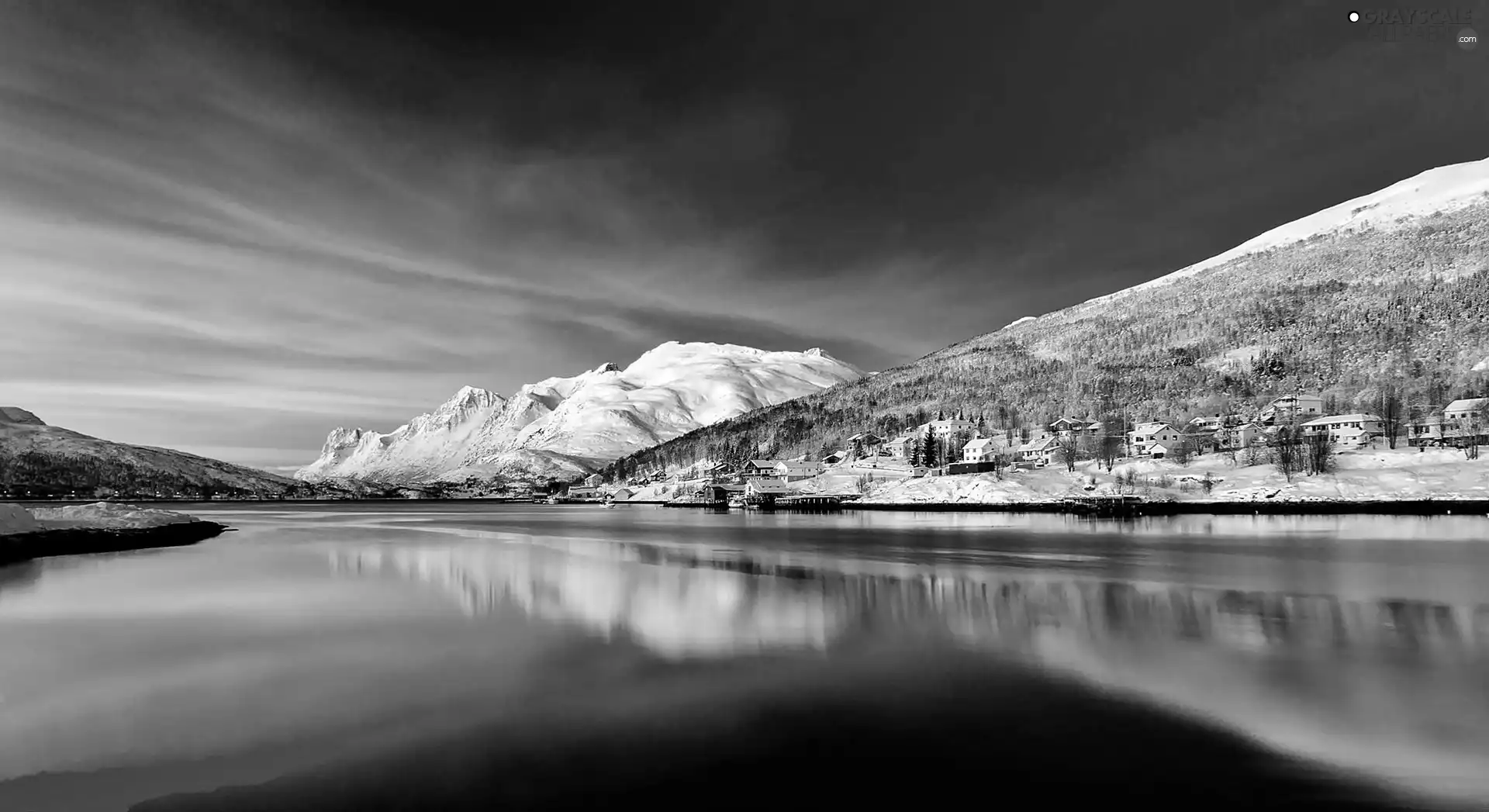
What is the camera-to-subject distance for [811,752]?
1073cm

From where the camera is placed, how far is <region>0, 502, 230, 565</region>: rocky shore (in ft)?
136

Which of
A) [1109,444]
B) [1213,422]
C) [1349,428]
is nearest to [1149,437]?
[1109,444]

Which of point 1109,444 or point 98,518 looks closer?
point 98,518

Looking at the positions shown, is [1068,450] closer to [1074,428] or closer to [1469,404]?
[1074,428]

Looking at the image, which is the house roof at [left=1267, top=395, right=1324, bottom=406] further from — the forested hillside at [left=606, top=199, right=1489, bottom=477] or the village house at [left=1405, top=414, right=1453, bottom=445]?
the village house at [left=1405, top=414, right=1453, bottom=445]

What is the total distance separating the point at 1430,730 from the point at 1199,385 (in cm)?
15163

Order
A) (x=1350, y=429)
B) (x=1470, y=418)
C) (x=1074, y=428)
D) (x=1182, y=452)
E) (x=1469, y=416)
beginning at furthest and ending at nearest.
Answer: (x=1074, y=428)
(x=1182, y=452)
(x=1350, y=429)
(x=1469, y=416)
(x=1470, y=418)

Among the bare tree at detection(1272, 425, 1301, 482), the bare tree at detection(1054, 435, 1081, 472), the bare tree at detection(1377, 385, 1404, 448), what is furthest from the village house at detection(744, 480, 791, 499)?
the bare tree at detection(1377, 385, 1404, 448)

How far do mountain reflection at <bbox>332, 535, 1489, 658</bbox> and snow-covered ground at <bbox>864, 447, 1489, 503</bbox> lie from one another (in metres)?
69.2

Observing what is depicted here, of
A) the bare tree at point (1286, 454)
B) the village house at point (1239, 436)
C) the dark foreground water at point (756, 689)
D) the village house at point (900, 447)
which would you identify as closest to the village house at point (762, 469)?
the village house at point (900, 447)

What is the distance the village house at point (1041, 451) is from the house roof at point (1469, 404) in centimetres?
4941

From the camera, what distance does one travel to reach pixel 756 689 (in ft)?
47.0

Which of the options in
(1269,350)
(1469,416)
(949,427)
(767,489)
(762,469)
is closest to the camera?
(1469,416)

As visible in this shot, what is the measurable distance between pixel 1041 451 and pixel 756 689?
385 feet
